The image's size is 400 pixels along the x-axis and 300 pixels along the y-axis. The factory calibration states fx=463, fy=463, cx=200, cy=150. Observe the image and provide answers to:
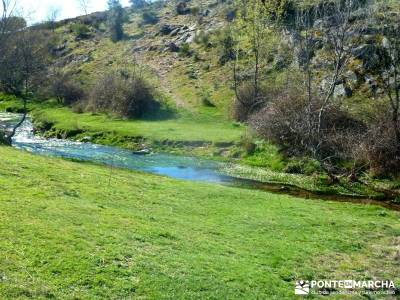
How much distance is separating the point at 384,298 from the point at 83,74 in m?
92.7

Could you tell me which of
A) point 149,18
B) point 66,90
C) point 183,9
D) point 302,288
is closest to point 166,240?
point 302,288

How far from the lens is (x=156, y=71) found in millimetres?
90938

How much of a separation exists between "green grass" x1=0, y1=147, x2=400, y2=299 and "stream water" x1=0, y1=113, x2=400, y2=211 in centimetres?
692

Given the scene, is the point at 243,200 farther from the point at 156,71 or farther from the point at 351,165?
the point at 156,71

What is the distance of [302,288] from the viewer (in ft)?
50.9

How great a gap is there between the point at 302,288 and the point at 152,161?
107 feet

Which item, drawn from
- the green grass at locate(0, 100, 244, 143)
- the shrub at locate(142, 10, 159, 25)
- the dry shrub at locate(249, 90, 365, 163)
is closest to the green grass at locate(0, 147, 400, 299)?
the dry shrub at locate(249, 90, 365, 163)

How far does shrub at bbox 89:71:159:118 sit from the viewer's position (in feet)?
232

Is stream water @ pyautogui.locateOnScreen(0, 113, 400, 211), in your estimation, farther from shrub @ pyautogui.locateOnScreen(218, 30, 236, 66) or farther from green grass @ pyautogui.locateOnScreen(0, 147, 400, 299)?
shrub @ pyautogui.locateOnScreen(218, 30, 236, 66)

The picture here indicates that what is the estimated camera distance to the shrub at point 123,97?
70.6m

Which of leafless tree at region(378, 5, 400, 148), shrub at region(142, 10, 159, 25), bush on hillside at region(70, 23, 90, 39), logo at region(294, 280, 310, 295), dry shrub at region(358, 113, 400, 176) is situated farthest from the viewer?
shrub at region(142, 10, 159, 25)

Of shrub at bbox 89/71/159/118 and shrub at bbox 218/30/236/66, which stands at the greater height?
shrub at bbox 218/30/236/66

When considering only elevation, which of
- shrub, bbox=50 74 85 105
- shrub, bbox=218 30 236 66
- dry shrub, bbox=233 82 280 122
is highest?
shrub, bbox=218 30 236 66

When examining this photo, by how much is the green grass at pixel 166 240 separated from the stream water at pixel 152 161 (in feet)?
22.7
